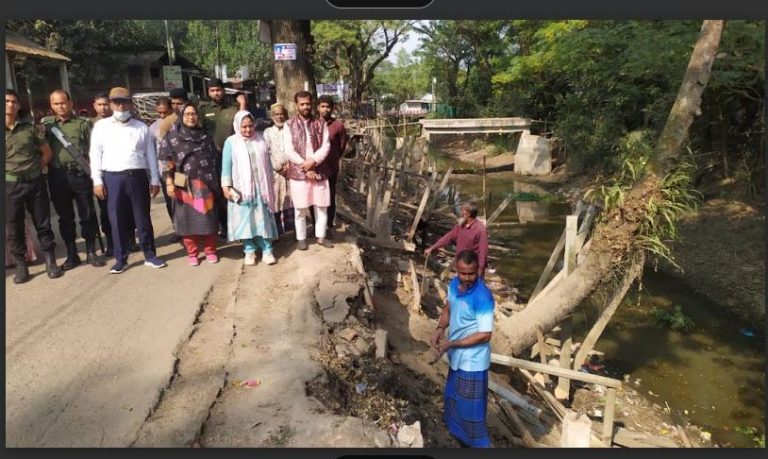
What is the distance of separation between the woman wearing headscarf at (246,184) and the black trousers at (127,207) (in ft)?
2.27

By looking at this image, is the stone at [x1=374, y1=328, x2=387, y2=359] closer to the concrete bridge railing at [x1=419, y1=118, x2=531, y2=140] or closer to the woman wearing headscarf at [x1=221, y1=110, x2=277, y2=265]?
the woman wearing headscarf at [x1=221, y1=110, x2=277, y2=265]

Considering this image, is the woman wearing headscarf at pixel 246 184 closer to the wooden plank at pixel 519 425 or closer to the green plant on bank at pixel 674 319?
the wooden plank at pixel 519 425

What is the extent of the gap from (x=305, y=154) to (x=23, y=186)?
7.36 ft

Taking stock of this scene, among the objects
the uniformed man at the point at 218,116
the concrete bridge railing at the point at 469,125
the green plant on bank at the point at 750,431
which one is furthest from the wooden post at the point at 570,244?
the concrete bridge railing at the point at 469,125

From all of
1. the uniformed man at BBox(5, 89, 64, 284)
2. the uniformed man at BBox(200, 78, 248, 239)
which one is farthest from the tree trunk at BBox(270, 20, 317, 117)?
the uniformed man at BBox(5, 89, 64, 284)

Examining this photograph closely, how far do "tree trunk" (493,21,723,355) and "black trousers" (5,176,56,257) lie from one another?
13.8 feet

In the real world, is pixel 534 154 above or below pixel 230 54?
below

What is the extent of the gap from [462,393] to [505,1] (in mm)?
2279

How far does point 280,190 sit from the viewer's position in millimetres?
5410

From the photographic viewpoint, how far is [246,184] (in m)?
4.52

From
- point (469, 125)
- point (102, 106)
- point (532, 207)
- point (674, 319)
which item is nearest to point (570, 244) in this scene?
point (674, 319)

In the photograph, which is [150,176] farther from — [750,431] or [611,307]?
[750,431]

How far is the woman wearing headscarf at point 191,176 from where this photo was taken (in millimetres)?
4430

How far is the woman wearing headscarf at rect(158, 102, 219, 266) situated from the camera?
14.5ft
